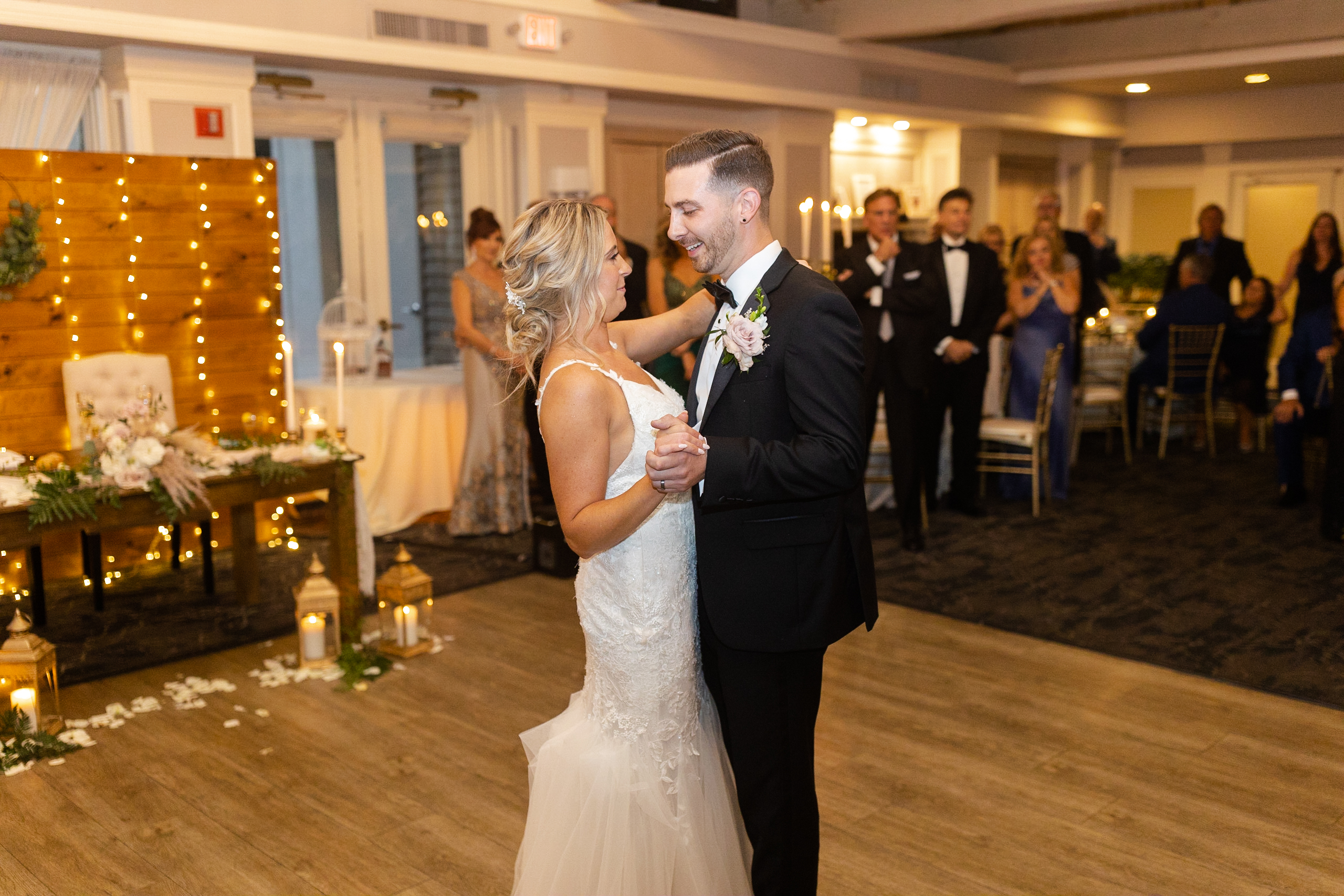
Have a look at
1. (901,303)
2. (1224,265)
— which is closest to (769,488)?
(901,303)

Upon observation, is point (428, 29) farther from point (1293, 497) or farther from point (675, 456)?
point (1293, 497)

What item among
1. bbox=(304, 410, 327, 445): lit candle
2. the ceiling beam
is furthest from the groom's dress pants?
the ceiling beam

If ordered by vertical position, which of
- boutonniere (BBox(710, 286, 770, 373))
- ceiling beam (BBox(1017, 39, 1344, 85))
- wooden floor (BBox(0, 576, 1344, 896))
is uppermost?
ceiling beam (BBox(1017, 39, 1344, 85))

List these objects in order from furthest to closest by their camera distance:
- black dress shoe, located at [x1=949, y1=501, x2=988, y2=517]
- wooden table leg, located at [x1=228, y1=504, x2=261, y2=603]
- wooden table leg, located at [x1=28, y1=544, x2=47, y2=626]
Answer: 1. black dress shoe, located at [x1=949, y1=501, x2=988, y2=517]
2. wooden table leg, located at [x1=228, y1=504, x2=261, y2=603]
3. wooden table leg, located at [x1=28, y1=544, x2=47, y2=626]

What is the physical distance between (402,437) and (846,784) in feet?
13.3

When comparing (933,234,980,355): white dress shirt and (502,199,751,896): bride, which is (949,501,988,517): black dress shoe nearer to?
(933,234,980,355): white dress shirt

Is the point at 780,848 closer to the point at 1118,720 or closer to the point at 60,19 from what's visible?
the point at 1118,720

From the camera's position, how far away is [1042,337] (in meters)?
7.10

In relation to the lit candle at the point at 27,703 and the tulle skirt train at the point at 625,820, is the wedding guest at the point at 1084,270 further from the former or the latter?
the lit candle at the point at 27,703

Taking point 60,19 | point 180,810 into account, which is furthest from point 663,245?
point 180,810

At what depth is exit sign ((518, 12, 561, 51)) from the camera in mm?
6848

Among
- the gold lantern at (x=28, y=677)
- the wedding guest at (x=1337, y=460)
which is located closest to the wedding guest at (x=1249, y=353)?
the wedding guest at (x=1337, y=460)

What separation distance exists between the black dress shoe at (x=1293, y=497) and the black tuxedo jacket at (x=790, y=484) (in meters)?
5.92

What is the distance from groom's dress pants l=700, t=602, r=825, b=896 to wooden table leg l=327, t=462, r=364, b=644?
108 inches
